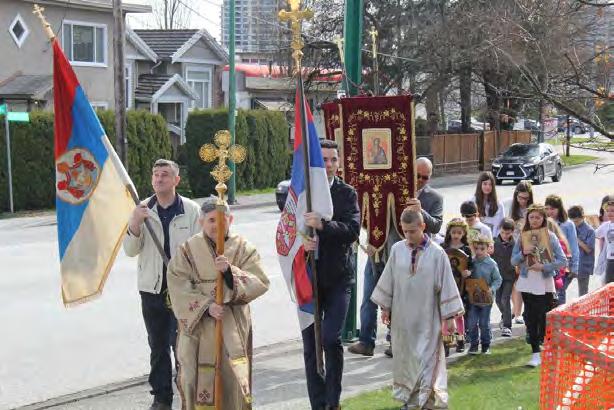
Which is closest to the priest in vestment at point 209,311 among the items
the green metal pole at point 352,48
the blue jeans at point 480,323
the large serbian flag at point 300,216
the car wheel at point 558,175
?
the large serbian flag at point 300,216

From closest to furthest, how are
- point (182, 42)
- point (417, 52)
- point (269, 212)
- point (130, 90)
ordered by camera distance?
point (269, 212) → point (417, 52) → point (130, 90) → point (182, 42)

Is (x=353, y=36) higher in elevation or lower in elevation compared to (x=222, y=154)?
higher

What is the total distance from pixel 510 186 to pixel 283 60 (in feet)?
39.3

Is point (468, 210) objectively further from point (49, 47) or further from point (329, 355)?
point (49, 47)

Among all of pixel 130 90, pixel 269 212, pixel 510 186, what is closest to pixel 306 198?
pixel 269 212

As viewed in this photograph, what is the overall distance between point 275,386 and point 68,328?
3762mm

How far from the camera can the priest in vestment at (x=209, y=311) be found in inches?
277

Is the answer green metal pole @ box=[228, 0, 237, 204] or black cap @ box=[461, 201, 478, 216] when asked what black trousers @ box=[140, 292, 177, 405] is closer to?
black cap @ box=[461, 201, 478, 216]

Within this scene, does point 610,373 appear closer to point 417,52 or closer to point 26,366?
point 26,366

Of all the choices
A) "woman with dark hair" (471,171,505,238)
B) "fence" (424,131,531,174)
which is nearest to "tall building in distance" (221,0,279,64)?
"fence" (424,131,531,174)

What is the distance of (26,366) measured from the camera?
10.0 m

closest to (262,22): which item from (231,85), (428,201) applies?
(231,85)

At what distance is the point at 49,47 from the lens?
126 ft

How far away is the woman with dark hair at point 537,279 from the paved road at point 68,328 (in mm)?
877
